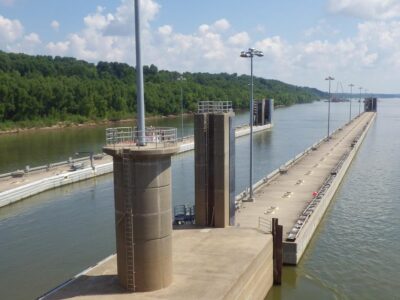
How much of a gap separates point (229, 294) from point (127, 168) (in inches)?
218

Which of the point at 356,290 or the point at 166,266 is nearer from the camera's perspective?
the point at 166,266

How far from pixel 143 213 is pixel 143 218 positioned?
18cm

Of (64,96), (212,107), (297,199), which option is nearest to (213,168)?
(212,107)

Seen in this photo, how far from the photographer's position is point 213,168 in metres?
24.4

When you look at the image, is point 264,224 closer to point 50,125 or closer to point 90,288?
point 90,288

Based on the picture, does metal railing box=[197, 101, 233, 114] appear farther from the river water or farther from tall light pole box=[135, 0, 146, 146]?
the river water

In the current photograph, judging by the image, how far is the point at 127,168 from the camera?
16469mm

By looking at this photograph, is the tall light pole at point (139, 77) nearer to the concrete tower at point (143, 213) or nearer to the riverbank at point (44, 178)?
the concrete tower at point (143, 213)

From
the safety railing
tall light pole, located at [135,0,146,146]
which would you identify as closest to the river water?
the safety railing

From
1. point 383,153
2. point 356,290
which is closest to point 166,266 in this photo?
point 356,290

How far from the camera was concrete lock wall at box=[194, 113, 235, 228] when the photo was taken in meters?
24.2

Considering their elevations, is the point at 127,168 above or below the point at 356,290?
above

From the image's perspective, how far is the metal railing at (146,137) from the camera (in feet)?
56.2

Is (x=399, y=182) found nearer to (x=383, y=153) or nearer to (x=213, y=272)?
(x=383, y=153)
